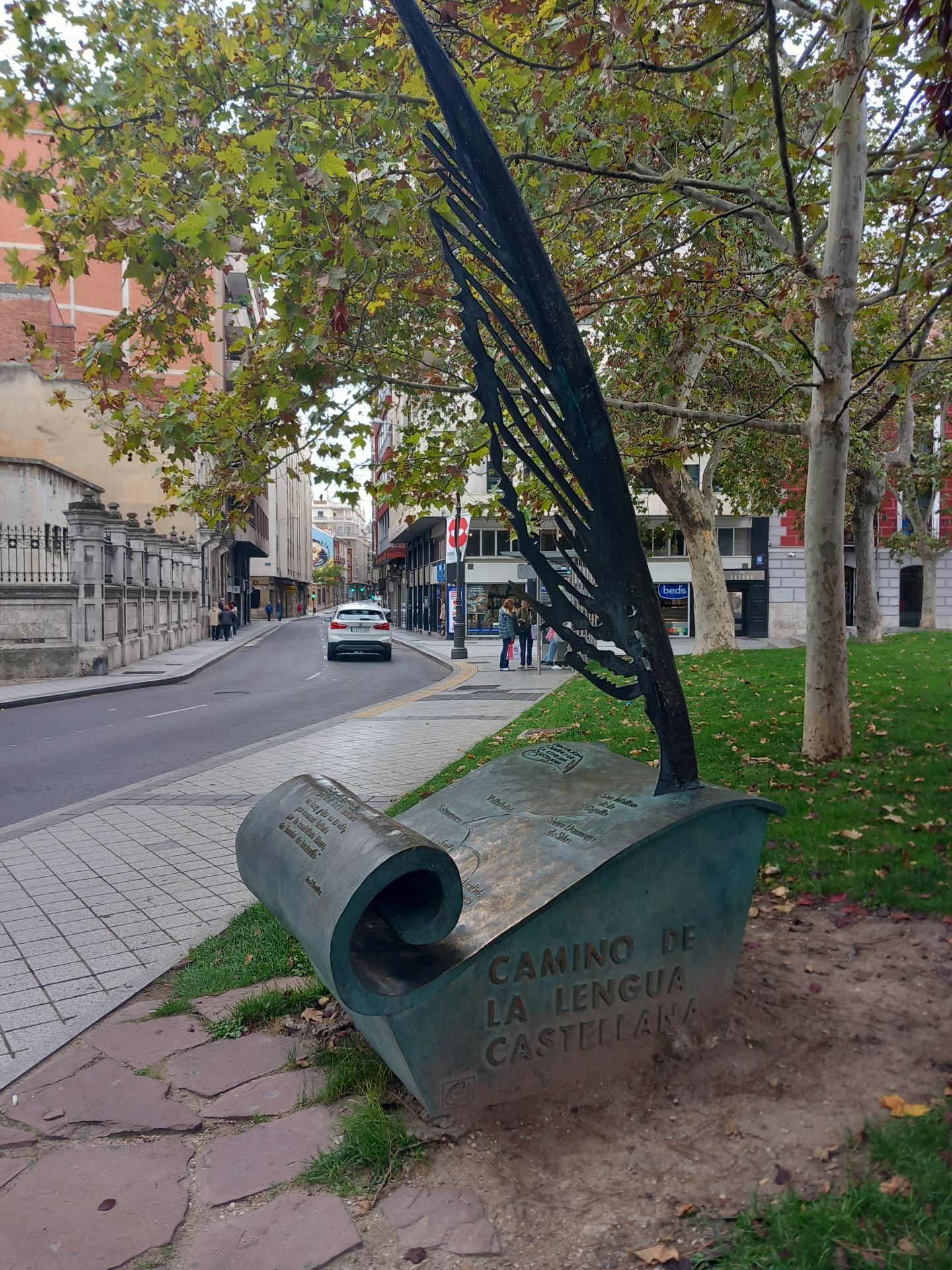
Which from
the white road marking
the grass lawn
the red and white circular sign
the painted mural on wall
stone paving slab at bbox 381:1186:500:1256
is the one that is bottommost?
the white road marking

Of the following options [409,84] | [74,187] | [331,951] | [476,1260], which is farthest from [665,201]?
[476,1260]

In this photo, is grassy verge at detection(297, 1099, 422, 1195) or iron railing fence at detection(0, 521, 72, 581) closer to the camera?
grassy verge at detection(297, 1099, 422, 1195)

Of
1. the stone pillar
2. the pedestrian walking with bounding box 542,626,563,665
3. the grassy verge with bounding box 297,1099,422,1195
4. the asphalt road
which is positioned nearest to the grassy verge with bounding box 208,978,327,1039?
the grassy verge with bounding box 297,1099,422,1195

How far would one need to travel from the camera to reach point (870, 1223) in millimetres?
2285

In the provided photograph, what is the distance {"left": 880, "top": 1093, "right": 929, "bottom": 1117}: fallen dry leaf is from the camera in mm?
2764

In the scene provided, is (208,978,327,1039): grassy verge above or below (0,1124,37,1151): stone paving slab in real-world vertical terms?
above

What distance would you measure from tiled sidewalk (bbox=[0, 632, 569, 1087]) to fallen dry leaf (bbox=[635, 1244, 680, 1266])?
2.39m

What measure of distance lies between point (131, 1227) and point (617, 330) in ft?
33.8

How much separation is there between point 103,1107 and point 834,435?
6.35 meters

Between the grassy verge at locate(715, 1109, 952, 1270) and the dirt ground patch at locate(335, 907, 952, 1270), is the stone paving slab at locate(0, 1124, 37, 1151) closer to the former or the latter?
the dirt ground patch at locate(335, 907, 952, 1270)

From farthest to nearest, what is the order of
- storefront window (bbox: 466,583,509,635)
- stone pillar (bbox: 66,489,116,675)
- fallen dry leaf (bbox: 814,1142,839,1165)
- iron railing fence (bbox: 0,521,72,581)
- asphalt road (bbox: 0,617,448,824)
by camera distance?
storefront window (bbox: 466,583,509,635), stone pillar (bbox: 66,489,116,675), iron railing fence (bbox: 0,521,72,581), asphalt road (bbox: 0,617,448,824), fallen dry leaf (bbox: 814,1142,839,1165)

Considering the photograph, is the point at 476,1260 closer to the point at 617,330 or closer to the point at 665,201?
the point at 665,201

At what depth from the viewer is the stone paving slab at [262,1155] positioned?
2.65 metres

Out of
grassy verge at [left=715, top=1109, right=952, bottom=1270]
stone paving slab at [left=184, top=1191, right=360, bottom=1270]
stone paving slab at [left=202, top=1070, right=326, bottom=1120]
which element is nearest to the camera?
Answer: grassy verge at [left=715, top=1109, right=952, bottom=1270]
